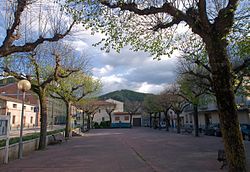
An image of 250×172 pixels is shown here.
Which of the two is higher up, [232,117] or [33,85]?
[33,85]

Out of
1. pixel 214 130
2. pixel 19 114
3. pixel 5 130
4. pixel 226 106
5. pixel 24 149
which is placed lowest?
pixel 24 149

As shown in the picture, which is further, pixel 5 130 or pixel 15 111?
pixel 15 111

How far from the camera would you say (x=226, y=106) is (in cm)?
664

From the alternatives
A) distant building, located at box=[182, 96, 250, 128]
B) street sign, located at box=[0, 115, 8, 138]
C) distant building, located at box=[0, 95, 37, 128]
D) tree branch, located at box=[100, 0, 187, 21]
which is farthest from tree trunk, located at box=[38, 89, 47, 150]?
distant building, located at box=[0, 95, 37, 128]

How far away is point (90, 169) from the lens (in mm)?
9617

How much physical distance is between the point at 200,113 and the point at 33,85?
3938 cm

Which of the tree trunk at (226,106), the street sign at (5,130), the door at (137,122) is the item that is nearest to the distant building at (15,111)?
the street sign at (5,130)

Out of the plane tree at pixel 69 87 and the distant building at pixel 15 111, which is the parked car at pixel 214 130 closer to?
the plane tree at pixel 69 87

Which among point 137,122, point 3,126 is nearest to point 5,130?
point 3,126

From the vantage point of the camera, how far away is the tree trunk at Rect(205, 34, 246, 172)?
21.4 ft

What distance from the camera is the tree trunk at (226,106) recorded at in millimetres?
6512

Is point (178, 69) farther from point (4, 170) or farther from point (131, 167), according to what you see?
point (4, 170)

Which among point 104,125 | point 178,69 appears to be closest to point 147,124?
point 104,125

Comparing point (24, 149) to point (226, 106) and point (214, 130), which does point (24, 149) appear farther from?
point (214, 130)
